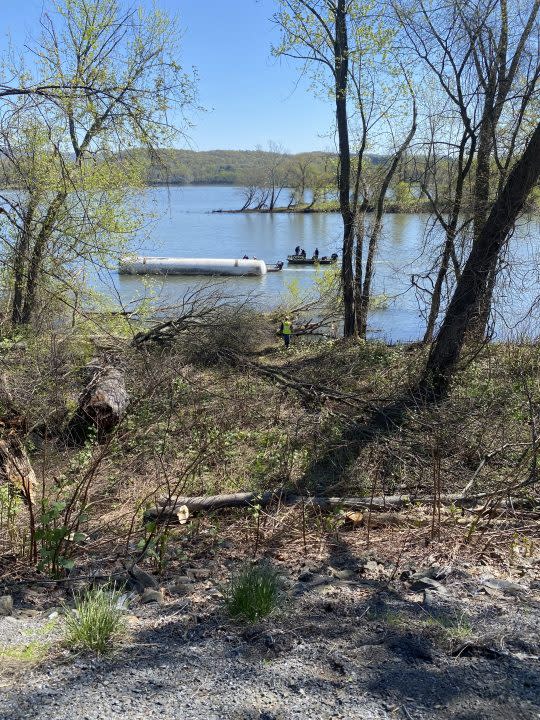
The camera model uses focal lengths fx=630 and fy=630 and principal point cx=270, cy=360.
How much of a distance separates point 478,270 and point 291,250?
35.2 m

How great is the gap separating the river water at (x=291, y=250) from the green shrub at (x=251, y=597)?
20.0 feet

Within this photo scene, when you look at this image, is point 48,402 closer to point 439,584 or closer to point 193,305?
point 193,305

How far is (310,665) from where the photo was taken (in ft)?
10.3

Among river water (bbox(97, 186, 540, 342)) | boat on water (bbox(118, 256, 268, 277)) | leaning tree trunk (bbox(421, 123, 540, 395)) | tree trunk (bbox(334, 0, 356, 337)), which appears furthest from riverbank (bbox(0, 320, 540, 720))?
boat on water (bbox(118, 256, 268, 277))

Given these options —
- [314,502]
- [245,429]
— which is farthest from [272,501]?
[245,429]

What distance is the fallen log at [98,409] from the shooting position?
8.98 metres

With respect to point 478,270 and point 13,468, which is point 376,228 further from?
point 13,468

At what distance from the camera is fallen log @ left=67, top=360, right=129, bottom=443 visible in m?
8.98

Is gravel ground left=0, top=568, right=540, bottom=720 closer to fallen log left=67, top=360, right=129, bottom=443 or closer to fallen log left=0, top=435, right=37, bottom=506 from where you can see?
fallen log left=0, top=435, right=37, bottom=506

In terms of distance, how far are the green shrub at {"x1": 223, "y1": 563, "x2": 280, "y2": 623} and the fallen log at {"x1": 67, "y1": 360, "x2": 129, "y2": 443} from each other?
5.33 m

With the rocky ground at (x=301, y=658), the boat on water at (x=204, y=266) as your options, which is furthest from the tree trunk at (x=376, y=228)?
the boat on water at (x=204, y=266)

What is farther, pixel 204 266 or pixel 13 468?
pixel 204 266

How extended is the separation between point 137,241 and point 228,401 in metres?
8.91

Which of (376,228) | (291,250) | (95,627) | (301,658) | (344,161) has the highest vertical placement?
(344,161)
